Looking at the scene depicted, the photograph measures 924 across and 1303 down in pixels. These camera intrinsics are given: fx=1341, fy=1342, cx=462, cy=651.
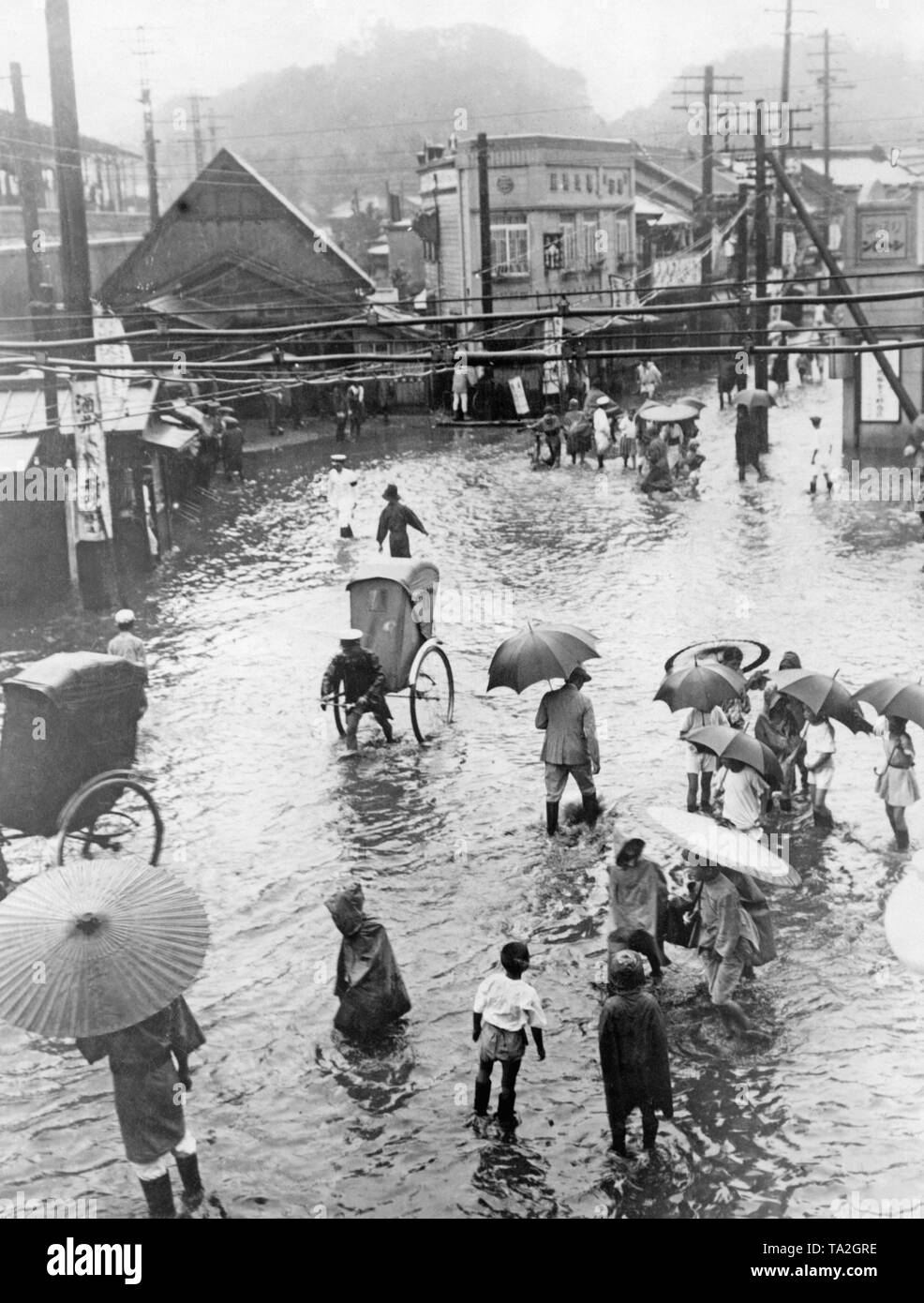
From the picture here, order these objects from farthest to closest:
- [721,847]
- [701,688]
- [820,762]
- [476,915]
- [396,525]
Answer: [396,525], [820,762], [701,688], [476,915], [721,847]

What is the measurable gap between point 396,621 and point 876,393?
1849 centimetres

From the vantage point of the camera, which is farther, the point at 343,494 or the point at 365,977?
the point at 343,494

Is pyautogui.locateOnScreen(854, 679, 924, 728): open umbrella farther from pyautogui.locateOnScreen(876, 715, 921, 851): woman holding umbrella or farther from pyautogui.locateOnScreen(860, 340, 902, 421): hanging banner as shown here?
pyautogui.locateOnScreen(860, 340, 902, 421): hanging banner

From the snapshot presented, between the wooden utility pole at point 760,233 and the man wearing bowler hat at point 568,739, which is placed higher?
the wooden utility pole at point 760,233

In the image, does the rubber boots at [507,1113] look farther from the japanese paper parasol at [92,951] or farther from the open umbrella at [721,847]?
the japanese paper parasol at [92,951]

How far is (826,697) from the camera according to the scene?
10.9 m

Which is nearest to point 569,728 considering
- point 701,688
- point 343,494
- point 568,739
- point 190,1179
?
point 568,739

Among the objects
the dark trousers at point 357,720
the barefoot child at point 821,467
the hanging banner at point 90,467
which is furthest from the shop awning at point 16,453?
the barefoot child at point 821,467

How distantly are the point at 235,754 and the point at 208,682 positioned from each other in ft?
7.96

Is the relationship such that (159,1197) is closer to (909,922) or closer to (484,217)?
(909,922)

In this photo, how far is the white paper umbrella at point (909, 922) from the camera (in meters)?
7.36

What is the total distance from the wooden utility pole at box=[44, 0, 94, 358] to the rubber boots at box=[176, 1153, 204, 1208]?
10814 millimetres

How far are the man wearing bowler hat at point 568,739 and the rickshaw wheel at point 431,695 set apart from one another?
2.37 meters
